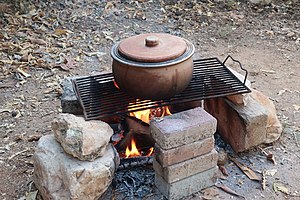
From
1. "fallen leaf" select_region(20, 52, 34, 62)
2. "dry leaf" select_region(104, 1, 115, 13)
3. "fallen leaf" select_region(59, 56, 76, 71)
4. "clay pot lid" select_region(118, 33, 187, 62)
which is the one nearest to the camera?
"clay pot lid" select_region(118, 33, 187, 62)

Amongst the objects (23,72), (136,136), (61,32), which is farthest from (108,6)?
(136,136)

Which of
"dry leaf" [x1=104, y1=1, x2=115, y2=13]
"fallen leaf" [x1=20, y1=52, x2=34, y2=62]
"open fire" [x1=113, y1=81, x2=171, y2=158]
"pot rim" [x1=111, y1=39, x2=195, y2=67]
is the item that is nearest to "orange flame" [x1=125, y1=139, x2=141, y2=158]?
"open fire" [x1=113, y1=81, x2=171, y2=158]

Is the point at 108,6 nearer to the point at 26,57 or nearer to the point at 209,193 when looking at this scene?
the point at 26,57

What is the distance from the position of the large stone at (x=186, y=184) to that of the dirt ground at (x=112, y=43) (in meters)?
0.09

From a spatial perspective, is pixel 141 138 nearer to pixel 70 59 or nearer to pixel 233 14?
pixel 70 59

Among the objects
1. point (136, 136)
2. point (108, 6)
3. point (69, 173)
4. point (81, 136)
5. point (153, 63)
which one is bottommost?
point (108, 6)

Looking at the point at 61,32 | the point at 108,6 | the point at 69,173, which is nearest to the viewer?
the point at 69,173

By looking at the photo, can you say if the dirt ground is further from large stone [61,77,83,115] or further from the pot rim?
the pot rim

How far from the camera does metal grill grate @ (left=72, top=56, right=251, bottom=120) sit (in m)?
2.89

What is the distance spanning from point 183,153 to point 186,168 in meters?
0.12

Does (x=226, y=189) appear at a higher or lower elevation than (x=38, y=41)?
higher

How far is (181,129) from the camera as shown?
2.67m

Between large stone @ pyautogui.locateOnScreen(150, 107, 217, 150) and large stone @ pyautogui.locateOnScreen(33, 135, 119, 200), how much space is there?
36cm

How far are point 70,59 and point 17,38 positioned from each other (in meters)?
1.08
